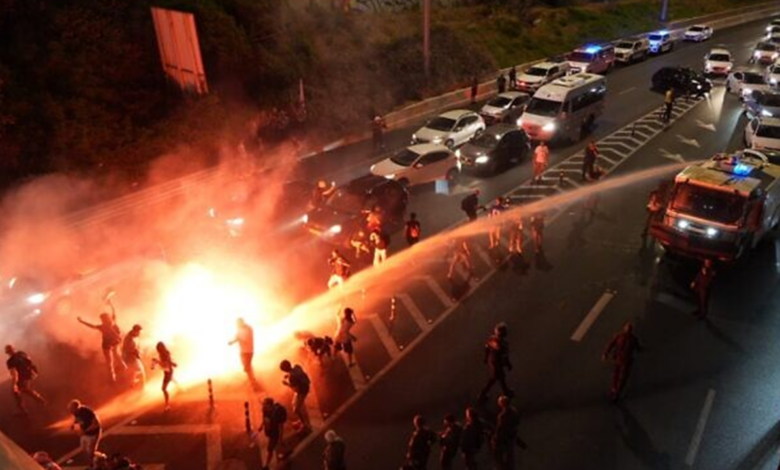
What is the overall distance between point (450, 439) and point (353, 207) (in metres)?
9.62

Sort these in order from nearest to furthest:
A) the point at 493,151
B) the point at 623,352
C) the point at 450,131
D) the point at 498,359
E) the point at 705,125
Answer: the point at 623,352 → the point at 498,359 → the point at 493,151 → the point at 450,131 → the point at 705,125

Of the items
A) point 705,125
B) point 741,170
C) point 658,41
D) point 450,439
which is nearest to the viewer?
point 450,439

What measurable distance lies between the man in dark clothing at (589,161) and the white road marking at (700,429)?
11429mm

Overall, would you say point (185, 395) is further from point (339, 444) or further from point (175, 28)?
point (175, 28)

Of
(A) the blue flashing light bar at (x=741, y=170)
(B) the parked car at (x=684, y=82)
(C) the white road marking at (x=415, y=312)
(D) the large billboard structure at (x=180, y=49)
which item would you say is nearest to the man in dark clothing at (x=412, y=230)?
(C) the white road marking at (x=415, y=312)

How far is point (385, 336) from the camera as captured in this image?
13.1 metres

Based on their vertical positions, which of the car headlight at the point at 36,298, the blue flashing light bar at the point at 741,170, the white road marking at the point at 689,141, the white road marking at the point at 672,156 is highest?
the blue flashing light bar at the point at 741,170

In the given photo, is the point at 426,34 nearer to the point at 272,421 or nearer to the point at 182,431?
the point at 182,431

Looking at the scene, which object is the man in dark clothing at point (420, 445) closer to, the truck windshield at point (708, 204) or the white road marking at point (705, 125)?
the truck windshield at point (708, 204)

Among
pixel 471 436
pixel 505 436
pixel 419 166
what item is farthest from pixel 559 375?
Result: pixel 419 166

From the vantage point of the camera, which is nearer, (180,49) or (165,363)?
(165,363)

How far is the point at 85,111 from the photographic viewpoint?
20.9 metres

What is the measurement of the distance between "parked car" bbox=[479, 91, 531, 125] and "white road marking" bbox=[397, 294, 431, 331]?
1596cm

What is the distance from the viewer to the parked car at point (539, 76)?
1319 inches
